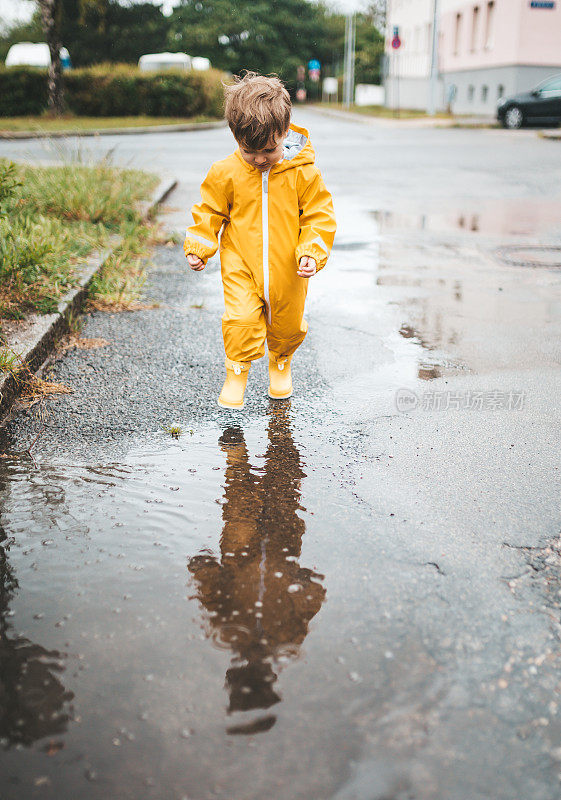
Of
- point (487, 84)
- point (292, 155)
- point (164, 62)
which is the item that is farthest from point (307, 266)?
point (164, 62)

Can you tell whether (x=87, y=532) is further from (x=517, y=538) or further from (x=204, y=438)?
(x=517, y=538)

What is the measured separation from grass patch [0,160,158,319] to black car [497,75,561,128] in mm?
16578

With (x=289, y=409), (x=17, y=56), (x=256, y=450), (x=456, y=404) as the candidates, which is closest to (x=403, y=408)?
(x=456, y=404)

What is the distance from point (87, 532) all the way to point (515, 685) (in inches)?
52.4

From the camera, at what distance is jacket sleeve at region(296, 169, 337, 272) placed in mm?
3023

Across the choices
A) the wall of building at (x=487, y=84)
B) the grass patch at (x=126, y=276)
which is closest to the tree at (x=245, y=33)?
the wall of building at (x=487, y=84)

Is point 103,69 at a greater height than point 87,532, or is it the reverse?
point 103,69

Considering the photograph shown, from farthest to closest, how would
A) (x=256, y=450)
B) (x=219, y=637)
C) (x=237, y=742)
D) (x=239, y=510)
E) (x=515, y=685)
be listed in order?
(x=256, y=450) < (x=239, y=510) < (x=219, y=637) < (x=515, y=685) < (x=237, y=742)

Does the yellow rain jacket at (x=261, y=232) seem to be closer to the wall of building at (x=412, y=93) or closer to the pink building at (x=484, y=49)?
the pink building at (x=484, y=49)

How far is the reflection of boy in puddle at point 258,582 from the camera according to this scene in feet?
5.89

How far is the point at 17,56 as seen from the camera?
109 feet

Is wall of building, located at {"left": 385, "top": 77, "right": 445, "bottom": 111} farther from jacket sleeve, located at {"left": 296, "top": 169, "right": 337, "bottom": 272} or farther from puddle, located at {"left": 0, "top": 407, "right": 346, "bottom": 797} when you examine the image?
puddle, located at {"left": 0, "top": 407, "right": 346, "bottom": 797}

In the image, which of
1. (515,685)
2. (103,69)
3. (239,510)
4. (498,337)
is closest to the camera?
(515,685)

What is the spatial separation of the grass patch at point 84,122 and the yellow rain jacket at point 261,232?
55.5 feet
